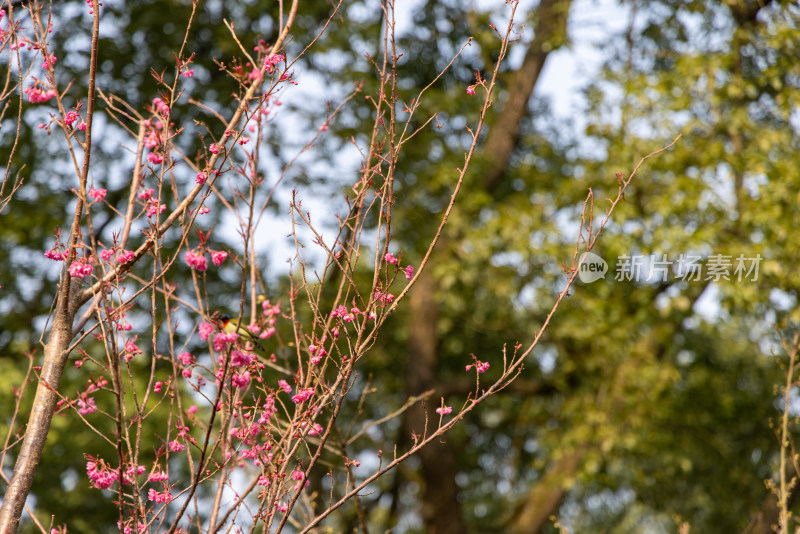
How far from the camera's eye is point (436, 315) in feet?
26.7

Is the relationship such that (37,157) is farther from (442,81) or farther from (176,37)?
(442,81)

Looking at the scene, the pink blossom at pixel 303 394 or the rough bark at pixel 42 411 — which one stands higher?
the rough bark at pixel 42 411

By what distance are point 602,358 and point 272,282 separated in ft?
11.5

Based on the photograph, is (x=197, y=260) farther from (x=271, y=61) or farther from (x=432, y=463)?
(x=432, y=463)

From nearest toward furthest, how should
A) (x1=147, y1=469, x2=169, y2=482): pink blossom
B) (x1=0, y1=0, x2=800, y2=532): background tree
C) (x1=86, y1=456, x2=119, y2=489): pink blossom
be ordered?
1. (x1=86, y1=456, x2=119, y2=489): pink blossom
2. (x1=147, y1=469, x2=169, y2=482): pink blossom
3. (x1=0, y1=0, x2=800, y2=532): background tree

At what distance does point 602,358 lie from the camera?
7223mm

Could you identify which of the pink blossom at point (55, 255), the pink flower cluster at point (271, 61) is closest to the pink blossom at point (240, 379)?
the pink blossom at point (55, 255)

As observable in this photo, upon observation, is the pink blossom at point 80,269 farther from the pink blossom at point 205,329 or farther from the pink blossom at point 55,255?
the pink blossom at point 205,329

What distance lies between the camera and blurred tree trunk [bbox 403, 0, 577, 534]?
731 centimetres

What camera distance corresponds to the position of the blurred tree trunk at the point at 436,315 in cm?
731

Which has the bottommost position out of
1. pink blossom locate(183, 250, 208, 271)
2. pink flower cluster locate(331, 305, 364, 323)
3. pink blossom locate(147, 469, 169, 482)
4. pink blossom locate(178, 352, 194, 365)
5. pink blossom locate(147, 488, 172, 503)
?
pink blossom locate(147, 488, 172, 503)

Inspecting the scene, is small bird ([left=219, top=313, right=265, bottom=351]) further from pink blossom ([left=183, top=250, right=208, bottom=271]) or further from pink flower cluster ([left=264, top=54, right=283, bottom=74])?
pink flower cluster ([left=264, top=54, right=283, bottom=74])

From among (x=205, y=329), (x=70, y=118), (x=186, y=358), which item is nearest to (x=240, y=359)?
(x=205, y=329)

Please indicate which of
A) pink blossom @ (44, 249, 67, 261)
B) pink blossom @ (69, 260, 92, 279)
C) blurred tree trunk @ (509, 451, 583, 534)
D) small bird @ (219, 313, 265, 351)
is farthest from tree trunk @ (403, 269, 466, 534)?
pink blossom @ (69, 260, 92, 279)
